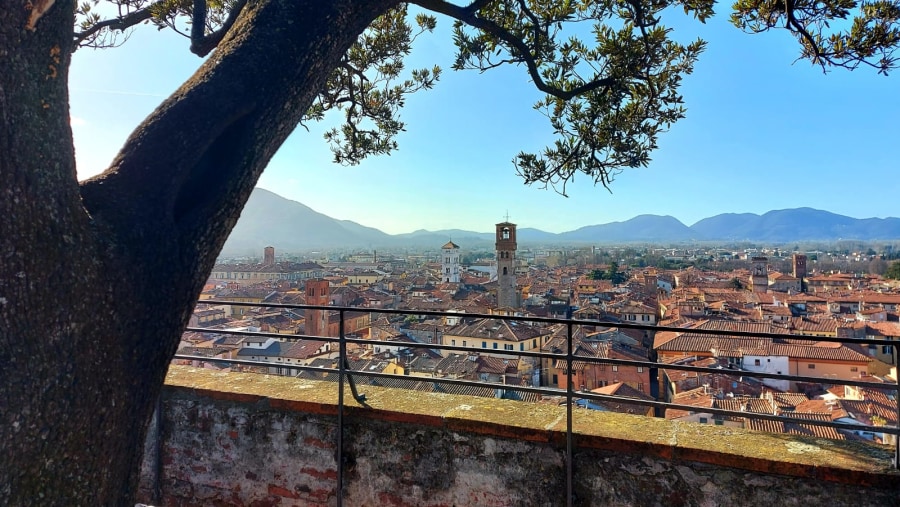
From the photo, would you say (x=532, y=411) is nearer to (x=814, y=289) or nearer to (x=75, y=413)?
(x=75, y=413)

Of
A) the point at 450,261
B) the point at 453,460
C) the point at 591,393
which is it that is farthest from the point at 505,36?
the point at 450,261

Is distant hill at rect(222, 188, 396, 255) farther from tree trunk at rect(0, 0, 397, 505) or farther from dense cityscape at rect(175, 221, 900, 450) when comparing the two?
tree trunk at rect(0, 0, 397, 505)

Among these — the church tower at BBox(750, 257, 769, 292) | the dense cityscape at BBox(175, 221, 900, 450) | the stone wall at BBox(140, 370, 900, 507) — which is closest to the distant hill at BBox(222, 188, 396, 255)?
the dense cityscape at BBox(175, 221, 900, 450)

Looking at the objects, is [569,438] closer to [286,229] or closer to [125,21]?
[125,21]

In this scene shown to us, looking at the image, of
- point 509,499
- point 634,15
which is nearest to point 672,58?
point 634,15

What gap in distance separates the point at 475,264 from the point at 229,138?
5004 inches

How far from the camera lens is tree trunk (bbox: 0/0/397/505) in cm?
111

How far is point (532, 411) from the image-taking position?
9.96 feet

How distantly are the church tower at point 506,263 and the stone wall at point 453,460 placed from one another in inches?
1954

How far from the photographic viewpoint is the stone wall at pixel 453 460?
2.37 meters

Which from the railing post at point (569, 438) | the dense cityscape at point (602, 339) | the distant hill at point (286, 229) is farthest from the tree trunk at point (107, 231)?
the distant hill at point (286, 229)

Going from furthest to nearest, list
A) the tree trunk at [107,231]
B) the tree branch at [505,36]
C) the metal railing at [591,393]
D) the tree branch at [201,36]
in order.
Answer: the tree branch at [505,36] < the tree branch at [201,36] < the metal railing at [591,393] < the tree trunk at [107,231]

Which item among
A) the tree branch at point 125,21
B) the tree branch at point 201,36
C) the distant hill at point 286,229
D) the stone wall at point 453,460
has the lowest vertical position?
the stone wall at point 453,460

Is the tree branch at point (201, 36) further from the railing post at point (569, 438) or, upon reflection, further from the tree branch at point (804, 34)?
the tree branch at point (804, 34)
